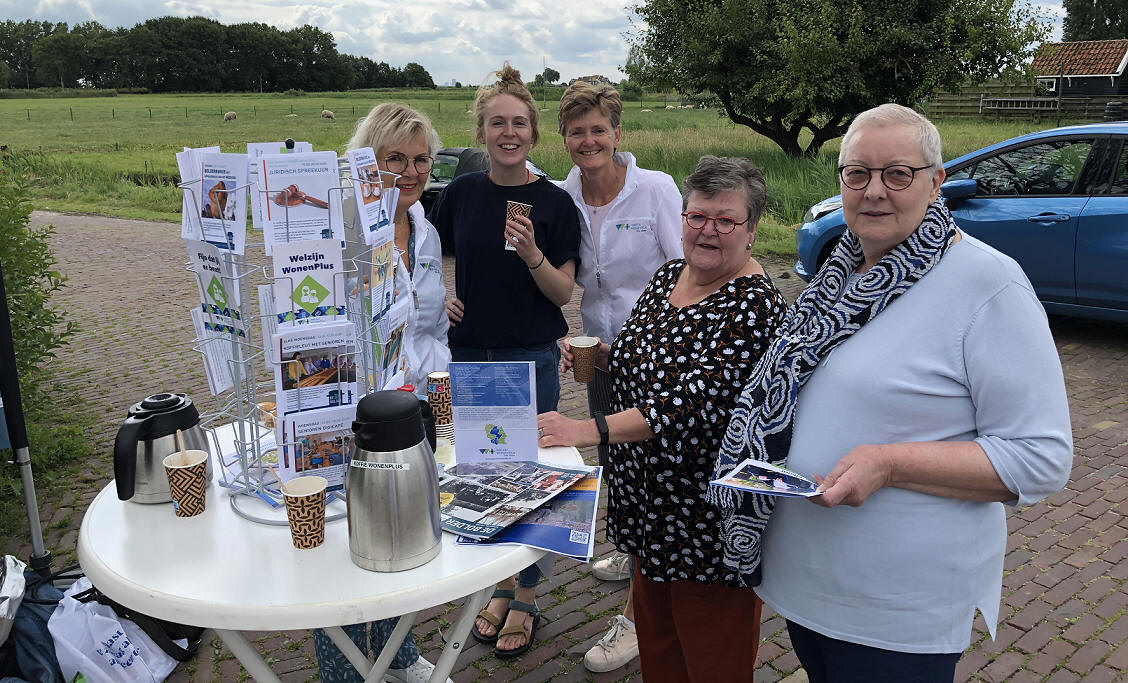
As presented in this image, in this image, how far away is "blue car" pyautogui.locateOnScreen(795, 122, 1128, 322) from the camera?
21.3ft

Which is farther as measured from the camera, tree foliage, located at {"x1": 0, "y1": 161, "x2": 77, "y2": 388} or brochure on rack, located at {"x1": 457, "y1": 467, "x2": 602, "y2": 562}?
tree foliage, located at {"x1": 0, "y1": 161, "x2": 77, "y2": 388}

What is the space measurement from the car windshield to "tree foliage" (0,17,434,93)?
84916 millimetres

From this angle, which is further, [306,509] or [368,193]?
[368,193]

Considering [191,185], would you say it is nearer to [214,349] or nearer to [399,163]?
[214,349]

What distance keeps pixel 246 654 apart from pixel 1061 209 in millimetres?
7246

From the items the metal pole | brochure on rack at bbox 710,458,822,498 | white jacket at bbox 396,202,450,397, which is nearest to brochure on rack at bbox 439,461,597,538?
brochure on rack at bbox 710,458,822,498

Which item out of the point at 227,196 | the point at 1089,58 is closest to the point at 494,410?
the point at 227,196

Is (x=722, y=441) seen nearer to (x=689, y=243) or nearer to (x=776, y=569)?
(x=776, y=569)

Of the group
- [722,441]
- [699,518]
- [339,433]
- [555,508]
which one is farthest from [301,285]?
[699,518]

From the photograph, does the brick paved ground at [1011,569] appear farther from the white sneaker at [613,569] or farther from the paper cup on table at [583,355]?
the paper cup on table at [583,355]

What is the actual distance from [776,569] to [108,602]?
2440mm

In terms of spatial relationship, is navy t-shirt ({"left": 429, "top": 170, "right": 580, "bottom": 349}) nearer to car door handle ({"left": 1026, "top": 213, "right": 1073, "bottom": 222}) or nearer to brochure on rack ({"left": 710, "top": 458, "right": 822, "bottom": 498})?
brochure on rack ({"left": 710, "top": 458, "right": 822, "bottom": 498})

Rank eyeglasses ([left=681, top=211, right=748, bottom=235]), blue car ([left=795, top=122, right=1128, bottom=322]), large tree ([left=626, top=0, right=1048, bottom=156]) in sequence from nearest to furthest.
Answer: eyeglasses ([left=681, top=211, right=748, bottom=235]) < blue car ([left=795, top=122, right=1128, bottom=322]) < large tree ([left=626, top=0, right=1048, bottom=156])

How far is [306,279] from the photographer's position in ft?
5.90
